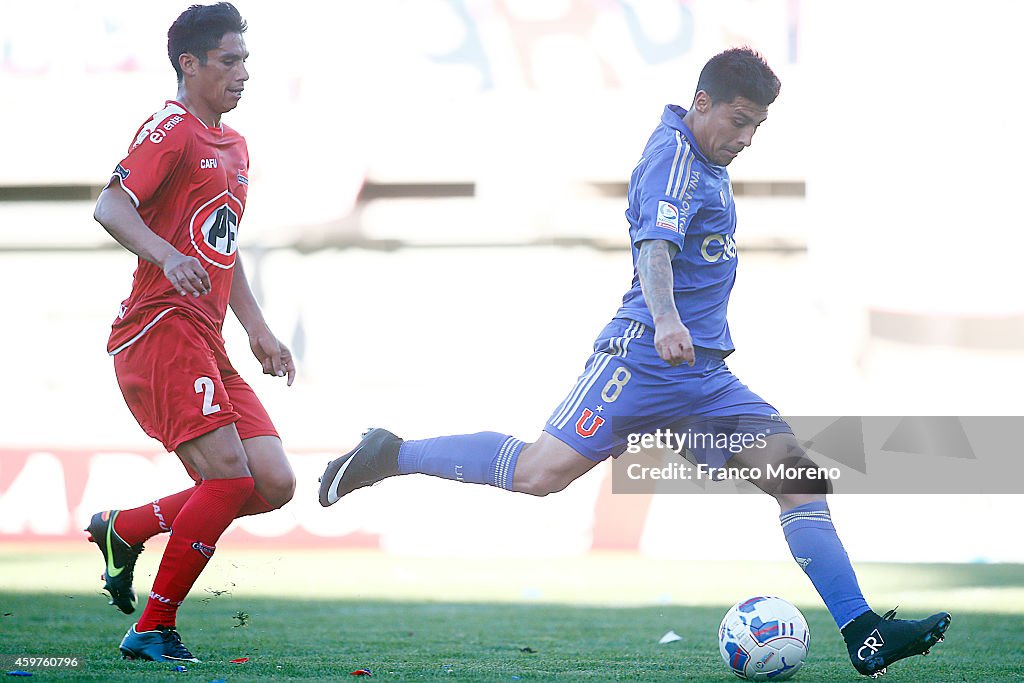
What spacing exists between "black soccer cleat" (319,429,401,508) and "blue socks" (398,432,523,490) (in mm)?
44

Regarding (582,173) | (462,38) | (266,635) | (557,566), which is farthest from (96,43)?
(266,635)

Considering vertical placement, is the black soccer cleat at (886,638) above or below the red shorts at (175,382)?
below

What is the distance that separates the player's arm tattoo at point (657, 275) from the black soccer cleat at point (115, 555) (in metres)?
2.15

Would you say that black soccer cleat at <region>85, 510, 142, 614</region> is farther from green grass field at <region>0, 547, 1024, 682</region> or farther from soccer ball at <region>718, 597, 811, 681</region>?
soccer ball at <region>718, 597, 811, 681</region>

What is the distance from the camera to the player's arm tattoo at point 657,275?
4352 mm

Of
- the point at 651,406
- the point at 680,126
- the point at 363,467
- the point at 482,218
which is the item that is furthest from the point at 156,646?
the point at 482,218

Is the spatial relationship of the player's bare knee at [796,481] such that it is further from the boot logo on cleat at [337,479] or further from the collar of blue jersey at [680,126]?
the boot logo on cleat at [337,479]

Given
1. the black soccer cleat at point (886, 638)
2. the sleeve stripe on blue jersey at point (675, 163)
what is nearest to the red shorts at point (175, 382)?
the sleeve stripe on blue jersey at point (675, 163)

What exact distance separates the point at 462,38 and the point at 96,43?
12.4 feet

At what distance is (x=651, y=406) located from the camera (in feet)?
15.2

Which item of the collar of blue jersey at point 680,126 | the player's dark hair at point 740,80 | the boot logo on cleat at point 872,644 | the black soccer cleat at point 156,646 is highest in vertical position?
the player's dark hair at point 740,80

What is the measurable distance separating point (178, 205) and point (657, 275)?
1.65m

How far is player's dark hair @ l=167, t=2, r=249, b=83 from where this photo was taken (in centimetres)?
471

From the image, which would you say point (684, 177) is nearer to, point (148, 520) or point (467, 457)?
point (467, 457)
